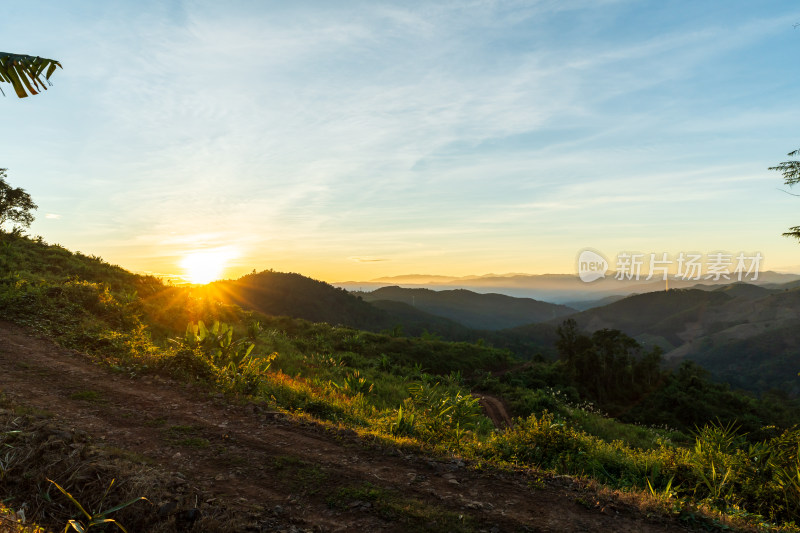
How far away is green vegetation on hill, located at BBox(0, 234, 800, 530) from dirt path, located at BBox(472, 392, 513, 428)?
3.51 feet

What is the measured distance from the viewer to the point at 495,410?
23.0 meters

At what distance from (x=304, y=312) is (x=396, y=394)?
314 ft

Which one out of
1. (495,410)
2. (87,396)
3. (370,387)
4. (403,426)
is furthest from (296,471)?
(495,410)

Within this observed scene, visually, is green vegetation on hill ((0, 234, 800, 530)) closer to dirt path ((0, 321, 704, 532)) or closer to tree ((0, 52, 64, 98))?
dirt path ((0, 321, 704, 532))

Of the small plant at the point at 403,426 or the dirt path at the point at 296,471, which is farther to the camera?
the small plant at the point at 403,426

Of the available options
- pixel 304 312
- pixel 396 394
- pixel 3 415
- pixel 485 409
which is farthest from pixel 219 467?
pixel 304 312

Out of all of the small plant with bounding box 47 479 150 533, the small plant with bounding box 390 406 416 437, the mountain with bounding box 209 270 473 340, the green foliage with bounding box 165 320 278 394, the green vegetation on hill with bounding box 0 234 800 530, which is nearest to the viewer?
the small plant with bounding box 47 479 150 533

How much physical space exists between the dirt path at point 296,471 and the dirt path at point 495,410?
1446cm

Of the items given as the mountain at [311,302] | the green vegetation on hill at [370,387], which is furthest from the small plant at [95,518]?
the mountain at [311,302]

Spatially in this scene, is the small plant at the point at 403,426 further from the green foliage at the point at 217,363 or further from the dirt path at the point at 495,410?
the dirt path at the point at 495,410

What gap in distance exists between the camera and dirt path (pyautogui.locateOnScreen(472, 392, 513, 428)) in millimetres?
20712

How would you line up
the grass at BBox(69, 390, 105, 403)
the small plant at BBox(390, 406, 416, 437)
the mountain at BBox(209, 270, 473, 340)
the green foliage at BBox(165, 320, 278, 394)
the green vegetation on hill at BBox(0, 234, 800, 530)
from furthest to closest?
the mountain at BBox(209, 270, 473, 340), the green foliage at BBox(165, 320, 278, 394), the small plant at BBox(390, 406, 416, 437), the grass at BBox(69, 390, 105, 403), the green vegetation on hill at BBox(0, 234, 800, 530)

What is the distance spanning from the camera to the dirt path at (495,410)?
20.7 metres

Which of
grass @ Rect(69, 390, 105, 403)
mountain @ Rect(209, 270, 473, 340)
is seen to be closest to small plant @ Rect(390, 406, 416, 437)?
grass @ Rect(69, 390, 105, 403)
